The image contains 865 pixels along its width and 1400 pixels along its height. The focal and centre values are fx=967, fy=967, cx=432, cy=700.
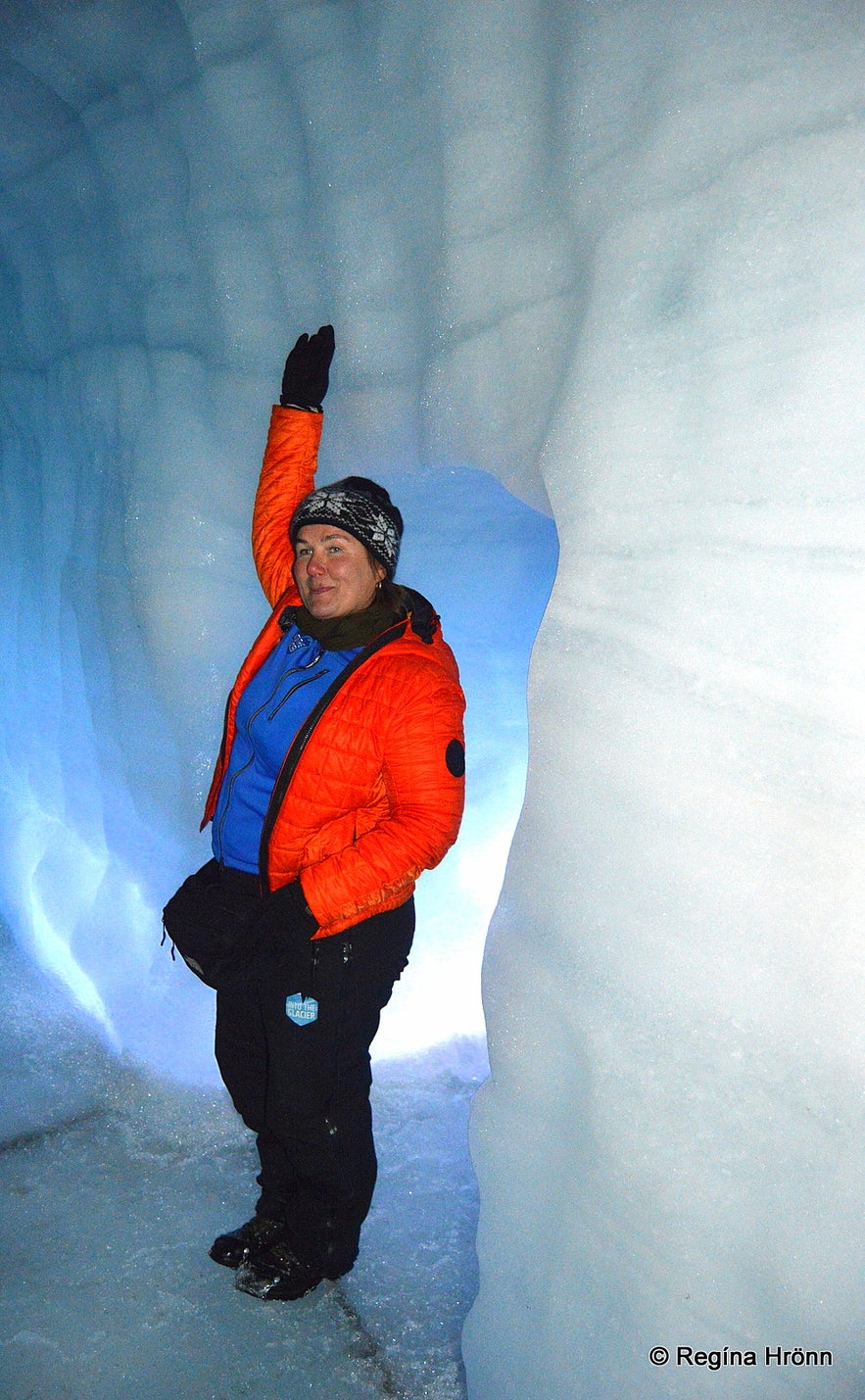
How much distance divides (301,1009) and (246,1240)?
0.60m

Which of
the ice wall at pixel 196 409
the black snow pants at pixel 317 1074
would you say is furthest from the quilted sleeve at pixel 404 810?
the ice wall at pixel 196 409

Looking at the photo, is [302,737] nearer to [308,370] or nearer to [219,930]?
[219,930]

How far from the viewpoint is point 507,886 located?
1.60m

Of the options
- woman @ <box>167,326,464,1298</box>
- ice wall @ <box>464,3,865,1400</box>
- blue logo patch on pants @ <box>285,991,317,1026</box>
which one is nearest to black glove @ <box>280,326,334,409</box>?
woman @ <box>167,326,464,1298</box>

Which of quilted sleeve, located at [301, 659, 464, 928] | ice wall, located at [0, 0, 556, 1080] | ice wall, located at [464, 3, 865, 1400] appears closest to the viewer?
ice wall, located at [464, 3, 865, 1400]

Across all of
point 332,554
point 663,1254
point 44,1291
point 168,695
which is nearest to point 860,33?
point 332,554

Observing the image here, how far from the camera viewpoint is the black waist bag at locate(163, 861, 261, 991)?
1.74m

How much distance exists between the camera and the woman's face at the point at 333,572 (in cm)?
168

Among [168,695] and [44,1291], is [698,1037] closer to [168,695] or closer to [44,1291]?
[44,1291]

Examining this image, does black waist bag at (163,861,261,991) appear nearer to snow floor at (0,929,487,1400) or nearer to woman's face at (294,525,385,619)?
woman's face at (294,525,385,619)

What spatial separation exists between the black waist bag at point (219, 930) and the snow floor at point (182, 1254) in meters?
0.65

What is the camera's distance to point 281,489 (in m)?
1.96

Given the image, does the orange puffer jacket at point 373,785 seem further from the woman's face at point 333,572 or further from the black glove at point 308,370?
the black glove at point 308,370

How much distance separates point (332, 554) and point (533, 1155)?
3.42ft
